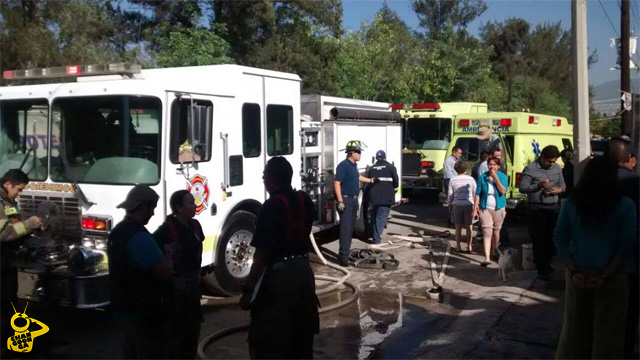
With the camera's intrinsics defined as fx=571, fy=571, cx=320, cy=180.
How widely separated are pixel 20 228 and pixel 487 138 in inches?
400

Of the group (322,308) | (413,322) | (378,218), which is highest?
(378,218)

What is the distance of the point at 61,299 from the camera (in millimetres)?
5355

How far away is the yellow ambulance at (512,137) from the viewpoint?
1239 cm

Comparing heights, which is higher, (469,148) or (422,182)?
(469,148)

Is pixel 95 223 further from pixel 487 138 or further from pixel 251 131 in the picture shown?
pixel 487 138

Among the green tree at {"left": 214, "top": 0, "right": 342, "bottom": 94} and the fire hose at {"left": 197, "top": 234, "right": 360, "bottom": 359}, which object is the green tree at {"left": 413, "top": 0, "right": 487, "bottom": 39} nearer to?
the green tree at {"left": 214, "top": 0, "right": 342, "bottom": 94}

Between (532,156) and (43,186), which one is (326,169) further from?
(532,156)

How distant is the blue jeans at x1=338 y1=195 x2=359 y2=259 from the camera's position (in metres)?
8.84

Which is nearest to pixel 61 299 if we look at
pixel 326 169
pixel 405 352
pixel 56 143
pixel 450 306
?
pixel 56 143

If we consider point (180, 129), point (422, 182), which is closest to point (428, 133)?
point (422, 182)

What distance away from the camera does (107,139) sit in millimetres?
6117

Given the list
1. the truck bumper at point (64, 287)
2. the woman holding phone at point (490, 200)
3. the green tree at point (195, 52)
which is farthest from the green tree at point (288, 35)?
the truck bumper at point (64, 287)

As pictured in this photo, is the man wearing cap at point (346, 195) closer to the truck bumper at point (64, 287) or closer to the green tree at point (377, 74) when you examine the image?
the truck bumper at point (64, 287)

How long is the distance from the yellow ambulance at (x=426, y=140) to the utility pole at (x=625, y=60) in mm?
5561
